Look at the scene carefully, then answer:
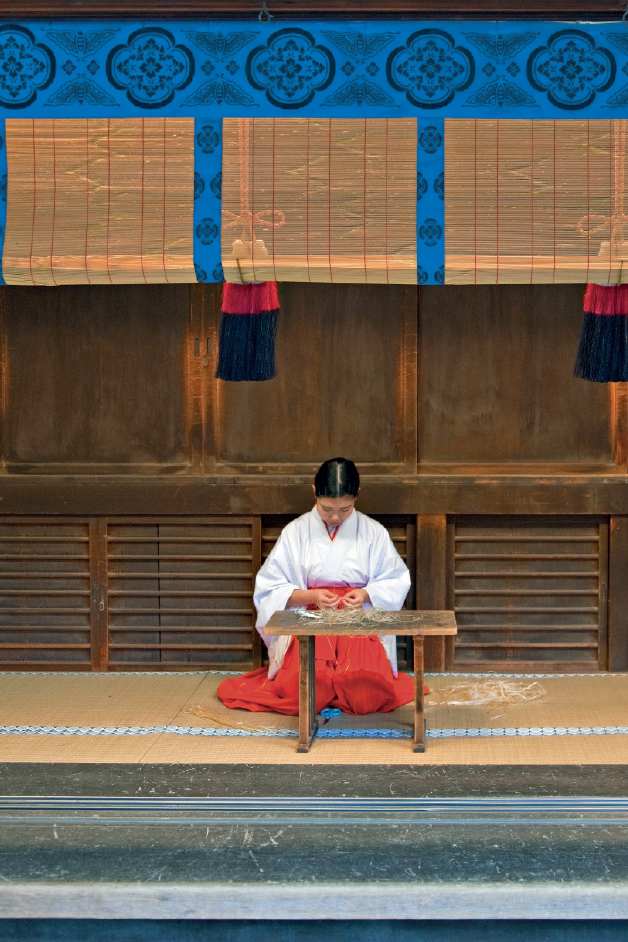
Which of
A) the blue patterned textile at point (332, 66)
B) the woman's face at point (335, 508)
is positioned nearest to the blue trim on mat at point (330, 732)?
the woman's face at point (335, 508)

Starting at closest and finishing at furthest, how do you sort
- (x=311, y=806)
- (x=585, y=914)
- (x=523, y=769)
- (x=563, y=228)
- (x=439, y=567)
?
(x=585, y=914)
(x=311, y=806)
(x=523, y=769)
(x=563, y=228)
(x=439, y=567)

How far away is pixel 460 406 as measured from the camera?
558cm

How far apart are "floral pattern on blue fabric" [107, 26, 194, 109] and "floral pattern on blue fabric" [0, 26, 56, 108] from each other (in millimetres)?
284

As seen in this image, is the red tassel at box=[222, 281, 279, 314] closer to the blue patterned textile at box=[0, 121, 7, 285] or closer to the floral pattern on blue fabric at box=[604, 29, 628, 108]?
the blue patterned textile at box=[0, 121, 7, 285]

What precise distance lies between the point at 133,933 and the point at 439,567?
2.90 m

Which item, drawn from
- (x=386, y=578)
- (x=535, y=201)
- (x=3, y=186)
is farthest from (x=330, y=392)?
(x=3, y=186)

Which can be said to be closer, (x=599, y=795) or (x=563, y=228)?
(x=599, y=795)

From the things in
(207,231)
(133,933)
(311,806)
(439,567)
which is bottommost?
(133,933)

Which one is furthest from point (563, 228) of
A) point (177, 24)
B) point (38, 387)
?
point (38, 387)

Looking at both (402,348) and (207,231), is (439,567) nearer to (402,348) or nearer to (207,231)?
(402,348)

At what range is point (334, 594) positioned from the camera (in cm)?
483

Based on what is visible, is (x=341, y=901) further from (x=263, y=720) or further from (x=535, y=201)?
(x=535, y=201)

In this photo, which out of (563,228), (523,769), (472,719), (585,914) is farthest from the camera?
(472,719)

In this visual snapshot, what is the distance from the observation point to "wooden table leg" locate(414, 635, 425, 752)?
413 centimetres
